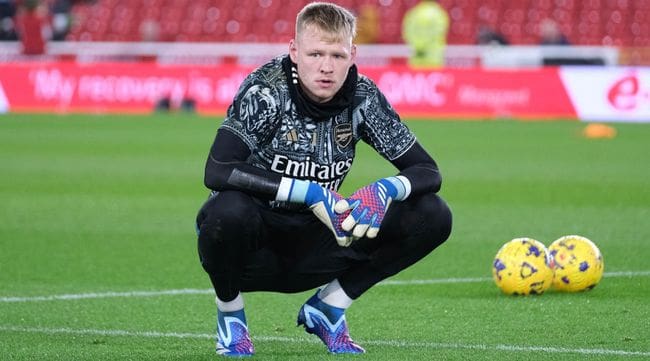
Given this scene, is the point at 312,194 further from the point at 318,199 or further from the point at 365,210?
the point at 365,210

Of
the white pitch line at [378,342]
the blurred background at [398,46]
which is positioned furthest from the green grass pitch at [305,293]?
the blurred background at [398,46]

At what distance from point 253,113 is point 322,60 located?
38cm

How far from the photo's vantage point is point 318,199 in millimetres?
5668

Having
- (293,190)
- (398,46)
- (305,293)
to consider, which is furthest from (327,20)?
(398,46)

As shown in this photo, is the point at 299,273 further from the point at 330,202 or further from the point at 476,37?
the point at 476,37

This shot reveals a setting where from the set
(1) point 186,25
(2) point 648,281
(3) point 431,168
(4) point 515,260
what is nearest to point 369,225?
(3) point 431,168

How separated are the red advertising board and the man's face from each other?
18.6 metres

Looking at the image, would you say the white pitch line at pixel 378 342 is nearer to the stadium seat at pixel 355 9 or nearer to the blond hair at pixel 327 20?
the blond hair at pixel 327 20

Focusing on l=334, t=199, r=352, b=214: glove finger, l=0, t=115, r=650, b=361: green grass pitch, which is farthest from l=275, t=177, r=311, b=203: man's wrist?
l=0, t=115, r=650, b=361: green grass pitch

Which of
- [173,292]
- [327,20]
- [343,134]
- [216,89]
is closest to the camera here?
[327,20]

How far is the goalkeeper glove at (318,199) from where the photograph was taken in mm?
5668

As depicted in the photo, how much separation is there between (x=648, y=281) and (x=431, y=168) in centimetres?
289

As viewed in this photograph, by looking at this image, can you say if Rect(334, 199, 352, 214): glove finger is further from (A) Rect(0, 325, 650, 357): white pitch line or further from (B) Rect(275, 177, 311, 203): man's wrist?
(A) Rect(0, 325, 650, 357): white pitch line

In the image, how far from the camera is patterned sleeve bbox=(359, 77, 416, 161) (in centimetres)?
611
